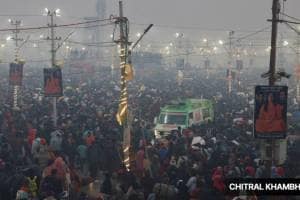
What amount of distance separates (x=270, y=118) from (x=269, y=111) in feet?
0.74

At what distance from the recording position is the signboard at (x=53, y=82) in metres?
26.7

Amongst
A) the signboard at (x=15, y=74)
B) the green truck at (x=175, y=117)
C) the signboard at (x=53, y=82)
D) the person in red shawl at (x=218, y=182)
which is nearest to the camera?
the person in red shawl at (x=218, y=182)

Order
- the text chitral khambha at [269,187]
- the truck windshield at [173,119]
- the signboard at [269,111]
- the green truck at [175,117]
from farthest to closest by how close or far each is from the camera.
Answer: the truck windshield at [173,119] < the green truck at [175,117] < the signboard at [269,111] < the text chitral khambha at [269,187]

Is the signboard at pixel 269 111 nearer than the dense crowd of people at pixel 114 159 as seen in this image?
No

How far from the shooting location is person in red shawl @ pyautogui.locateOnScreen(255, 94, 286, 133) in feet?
52.4

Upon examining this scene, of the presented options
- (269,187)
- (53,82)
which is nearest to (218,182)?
(269,187)

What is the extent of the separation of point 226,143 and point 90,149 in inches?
228

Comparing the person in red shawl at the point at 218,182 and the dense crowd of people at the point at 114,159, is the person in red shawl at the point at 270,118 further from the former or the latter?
the person in red shawl at the point at 218,182

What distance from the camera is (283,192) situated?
1337cm

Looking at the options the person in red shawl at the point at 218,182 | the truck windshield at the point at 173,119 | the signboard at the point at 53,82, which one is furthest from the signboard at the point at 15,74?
the person in red shawl at the point at 218,182

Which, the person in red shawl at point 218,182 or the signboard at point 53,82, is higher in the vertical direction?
the signboard at point 53,82

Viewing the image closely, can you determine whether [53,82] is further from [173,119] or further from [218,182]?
[218,182]

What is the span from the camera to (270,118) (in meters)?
16.0

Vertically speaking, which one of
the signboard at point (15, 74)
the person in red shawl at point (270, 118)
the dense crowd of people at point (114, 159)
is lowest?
the dense crowd of people at point (114, 159)
